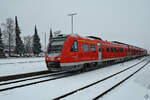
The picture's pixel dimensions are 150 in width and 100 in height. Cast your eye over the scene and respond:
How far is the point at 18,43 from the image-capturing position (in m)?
42.8

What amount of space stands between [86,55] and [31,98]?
6736 millimetres

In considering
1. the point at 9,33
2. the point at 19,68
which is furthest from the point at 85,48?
the point at 9,33

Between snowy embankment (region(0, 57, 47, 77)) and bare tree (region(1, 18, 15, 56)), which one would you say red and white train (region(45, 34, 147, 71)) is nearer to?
snowy embankment (region(0, 57, 47, 77))

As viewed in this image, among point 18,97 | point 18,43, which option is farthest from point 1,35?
point 18,97

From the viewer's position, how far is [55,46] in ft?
31.8

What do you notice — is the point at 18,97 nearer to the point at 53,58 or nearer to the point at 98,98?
the point at 98,98

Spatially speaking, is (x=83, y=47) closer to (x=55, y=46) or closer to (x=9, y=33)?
(x=55, y=46)

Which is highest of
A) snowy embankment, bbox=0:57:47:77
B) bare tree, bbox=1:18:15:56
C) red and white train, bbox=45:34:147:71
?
bare tree, bbox=1:18:15:56

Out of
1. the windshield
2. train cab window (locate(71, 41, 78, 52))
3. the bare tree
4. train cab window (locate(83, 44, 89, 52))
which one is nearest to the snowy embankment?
the windshield

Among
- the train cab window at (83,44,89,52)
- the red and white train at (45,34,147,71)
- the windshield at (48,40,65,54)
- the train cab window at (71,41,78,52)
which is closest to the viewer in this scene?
the red and white train at (45,34,147,71)

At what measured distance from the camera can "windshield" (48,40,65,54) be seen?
9405mm

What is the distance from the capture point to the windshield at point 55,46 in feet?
30.9

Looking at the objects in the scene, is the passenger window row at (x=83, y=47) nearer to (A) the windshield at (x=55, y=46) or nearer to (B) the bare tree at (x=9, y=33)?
(A) the windshield at (x=55, y=46)

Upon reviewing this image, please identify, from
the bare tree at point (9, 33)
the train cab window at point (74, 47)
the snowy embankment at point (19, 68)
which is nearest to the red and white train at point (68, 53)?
the train cab window at point (74, 47)
